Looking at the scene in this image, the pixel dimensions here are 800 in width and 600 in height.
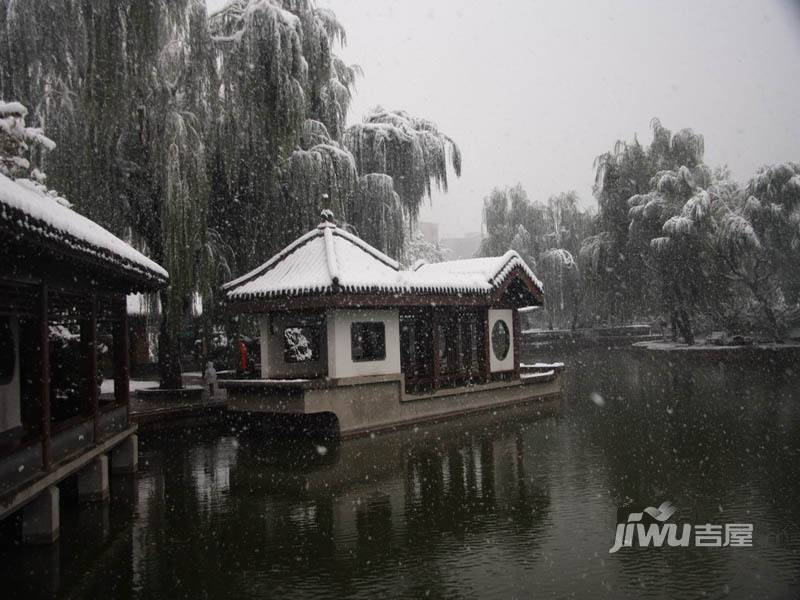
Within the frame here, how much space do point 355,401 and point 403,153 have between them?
10.5 m

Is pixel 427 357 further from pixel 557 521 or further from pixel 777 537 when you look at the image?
pixel 777 537

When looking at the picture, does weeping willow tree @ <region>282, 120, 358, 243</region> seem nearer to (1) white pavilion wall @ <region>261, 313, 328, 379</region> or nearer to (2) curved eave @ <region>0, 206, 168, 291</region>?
(1) white pavilion wall @ <region>261, 313, 328, 379</region>

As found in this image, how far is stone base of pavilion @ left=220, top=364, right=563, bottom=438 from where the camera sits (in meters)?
12.4

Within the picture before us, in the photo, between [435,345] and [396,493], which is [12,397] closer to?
[396,493]

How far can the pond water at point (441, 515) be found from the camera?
5.38 meters

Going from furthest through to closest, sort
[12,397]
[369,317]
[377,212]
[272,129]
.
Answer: [377,212], [272,129], [369,317], [12,397]

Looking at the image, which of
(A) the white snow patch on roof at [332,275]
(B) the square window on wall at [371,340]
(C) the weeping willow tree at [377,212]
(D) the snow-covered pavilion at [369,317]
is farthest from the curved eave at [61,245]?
(C) the weeping willow tree at [377,212]

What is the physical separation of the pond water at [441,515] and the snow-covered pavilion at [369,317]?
1.61 meters

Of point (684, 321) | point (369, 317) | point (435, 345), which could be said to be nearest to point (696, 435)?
point (435, 345)

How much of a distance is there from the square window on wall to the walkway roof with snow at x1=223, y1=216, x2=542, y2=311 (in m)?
0.89

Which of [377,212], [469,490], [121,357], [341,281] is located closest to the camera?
[469,490]

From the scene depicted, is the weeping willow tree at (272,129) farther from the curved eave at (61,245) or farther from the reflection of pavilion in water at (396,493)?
the curved eave at (61,245)

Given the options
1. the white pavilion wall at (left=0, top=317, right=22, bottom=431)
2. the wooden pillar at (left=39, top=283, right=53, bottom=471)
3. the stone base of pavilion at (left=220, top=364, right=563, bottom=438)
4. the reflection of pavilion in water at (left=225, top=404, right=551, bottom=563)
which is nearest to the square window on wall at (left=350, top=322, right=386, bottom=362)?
the stone base of pavilion at (left=220, top=364, right=563, bottom=438)

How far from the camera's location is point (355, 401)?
13062 millimetres
